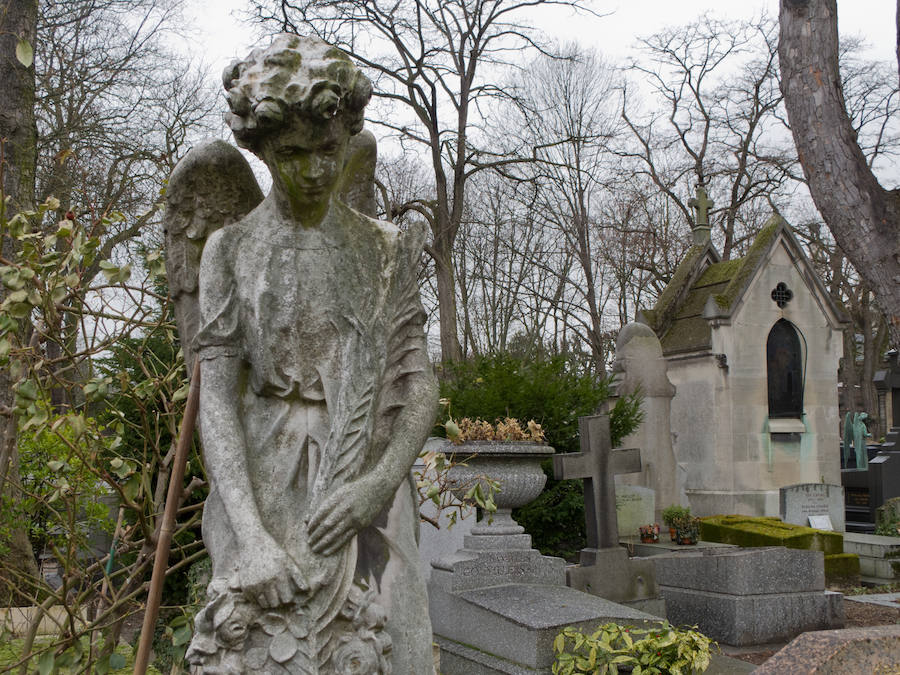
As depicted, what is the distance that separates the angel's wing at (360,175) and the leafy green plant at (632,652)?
335cm

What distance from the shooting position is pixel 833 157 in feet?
27.5

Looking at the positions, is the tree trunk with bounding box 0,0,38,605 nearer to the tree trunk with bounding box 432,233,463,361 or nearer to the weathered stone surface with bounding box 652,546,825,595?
the weathered stone surface with bounding box 652,546,825,595

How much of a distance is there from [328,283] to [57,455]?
685 centimetres

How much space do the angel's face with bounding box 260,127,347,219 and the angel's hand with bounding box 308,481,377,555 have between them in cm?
76

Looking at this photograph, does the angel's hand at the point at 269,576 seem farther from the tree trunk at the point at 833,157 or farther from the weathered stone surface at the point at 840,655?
the tree trunk at the point at 833,157

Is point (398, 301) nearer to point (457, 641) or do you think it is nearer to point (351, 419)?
point (351, 419)

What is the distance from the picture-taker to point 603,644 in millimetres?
4934

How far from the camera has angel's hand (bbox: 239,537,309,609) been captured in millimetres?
1873

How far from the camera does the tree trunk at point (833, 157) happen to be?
816 cm

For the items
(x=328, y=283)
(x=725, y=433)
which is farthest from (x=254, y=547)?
(x=725, y=433)

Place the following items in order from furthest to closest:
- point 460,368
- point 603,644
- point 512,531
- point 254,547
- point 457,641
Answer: point 460,368 → point 512,531 → point 457,641 → point 603,644 → point 254,547

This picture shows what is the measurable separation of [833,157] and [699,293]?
8062 mm

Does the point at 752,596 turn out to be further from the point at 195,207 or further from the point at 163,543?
the point at 195,207

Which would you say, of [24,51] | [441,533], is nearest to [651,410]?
[441,533]
